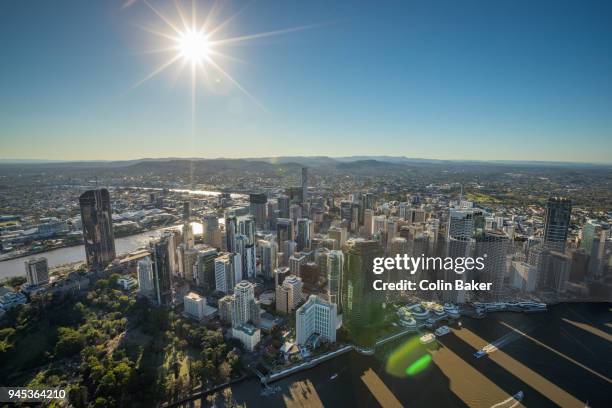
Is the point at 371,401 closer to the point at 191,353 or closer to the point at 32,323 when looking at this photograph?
the point at 191,353

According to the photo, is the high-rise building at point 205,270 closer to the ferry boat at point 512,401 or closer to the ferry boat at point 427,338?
the ferry boat at point 427,338

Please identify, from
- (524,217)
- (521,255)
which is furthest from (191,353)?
(524,217)

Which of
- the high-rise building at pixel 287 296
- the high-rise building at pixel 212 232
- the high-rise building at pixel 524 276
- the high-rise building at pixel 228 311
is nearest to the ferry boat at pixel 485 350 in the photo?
the high-rise building at pixel 524 276

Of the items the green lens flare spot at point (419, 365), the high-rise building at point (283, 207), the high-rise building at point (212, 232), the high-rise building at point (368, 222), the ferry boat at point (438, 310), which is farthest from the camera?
the high-rise building at point (283, 207)

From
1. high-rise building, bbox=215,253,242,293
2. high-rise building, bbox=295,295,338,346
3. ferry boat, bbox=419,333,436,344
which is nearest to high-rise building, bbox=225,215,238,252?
high-rise building, bbox=215,253,242,293

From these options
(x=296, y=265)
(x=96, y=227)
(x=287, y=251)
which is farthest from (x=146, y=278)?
(x=287, y=251)

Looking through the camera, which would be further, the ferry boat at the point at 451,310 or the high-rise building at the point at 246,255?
the high-rise building at the point at 246,255
